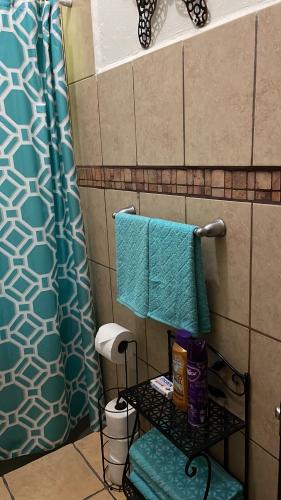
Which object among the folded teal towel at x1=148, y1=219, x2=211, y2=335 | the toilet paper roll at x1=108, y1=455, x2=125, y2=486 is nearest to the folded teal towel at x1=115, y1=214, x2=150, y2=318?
the folded teal towel at x1=148, y1=219, x2=211, y2=335

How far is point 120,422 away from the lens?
1.41 m

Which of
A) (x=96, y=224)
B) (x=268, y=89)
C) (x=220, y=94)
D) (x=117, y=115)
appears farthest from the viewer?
(x=96, y=224)

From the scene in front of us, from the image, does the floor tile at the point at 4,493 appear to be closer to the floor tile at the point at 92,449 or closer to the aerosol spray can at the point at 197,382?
the floor tile at the point at 92,449

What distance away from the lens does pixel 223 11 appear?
2.87ft

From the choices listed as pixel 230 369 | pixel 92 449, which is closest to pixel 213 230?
pixel 230 369

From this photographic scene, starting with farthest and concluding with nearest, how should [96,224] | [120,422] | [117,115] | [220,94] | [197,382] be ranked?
1. [96,224]
2. [120,422]
3. [117,115]
4. [197,382]
5. [220,94]

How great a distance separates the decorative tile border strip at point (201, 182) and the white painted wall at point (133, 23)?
0.34 metres

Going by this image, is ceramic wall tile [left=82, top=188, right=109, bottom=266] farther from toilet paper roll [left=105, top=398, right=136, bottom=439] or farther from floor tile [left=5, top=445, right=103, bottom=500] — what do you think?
floor tile [left=5, top=445, right=103, bottom=500]

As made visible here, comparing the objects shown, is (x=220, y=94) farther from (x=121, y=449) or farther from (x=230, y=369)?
(x=121, y=449)

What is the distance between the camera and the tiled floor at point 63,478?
1426 millimetres

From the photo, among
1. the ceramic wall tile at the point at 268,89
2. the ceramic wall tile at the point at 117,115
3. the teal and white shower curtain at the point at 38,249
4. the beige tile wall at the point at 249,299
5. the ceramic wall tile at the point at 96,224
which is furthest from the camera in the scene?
the ceramic wall tile at the point at 96,224

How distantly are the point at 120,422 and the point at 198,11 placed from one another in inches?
51.9

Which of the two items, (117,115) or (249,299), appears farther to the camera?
(117,115)

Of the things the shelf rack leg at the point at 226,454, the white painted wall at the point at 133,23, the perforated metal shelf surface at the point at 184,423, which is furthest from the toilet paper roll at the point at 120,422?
the white painted wall at the point at 133,23
